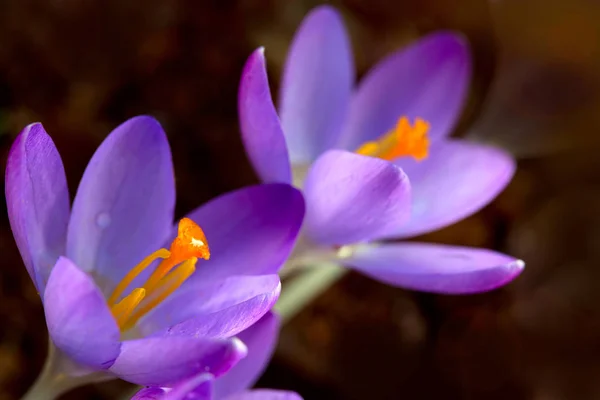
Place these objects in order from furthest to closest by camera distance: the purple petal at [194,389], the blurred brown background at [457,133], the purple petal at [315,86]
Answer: the blurred brown background at [457,133], the purple petal at [315,86], the purple petal at [194,389]

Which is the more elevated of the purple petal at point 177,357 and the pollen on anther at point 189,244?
the pollen on anther at point 189,244

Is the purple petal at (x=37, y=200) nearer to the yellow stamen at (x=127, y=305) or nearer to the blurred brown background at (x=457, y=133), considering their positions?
the yellow stamen at (x=127, y=305)

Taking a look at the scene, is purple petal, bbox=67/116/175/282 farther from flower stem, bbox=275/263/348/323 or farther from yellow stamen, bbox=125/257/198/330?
flower stem, bbox=275/263/348/323

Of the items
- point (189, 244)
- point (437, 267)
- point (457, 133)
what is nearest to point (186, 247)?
point (189, 244)

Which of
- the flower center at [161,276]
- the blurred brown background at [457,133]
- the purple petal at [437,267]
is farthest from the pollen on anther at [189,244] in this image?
the blurred brown background at [457,133]

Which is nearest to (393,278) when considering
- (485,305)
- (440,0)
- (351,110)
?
(351,110)

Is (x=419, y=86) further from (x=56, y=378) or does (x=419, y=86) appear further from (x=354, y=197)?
(x=56, y=378)

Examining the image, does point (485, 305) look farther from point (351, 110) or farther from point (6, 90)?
point (6, 90)
